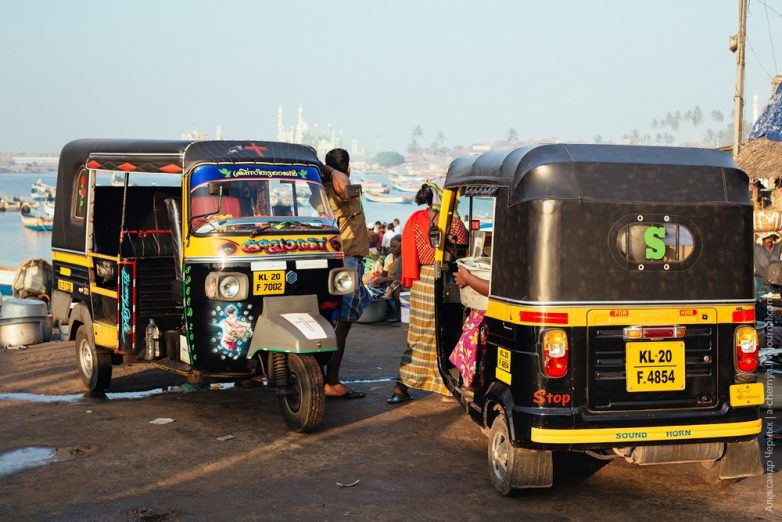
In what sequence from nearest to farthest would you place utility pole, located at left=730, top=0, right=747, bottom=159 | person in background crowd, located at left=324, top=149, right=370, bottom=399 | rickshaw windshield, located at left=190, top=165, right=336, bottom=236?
rickshaw windshield, located at left=190, top=165, right=336, bottom=236 → person in background crowd, located at left=324, top=149, right=370, bottom=399 → utility pole, located at left=730, top=0, right=747, bottom=159

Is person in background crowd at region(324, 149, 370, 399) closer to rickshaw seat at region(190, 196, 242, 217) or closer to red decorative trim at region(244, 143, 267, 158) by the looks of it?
red decorative trim at region(244, 143, 267, 158)

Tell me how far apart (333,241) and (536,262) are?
3056 millimetres

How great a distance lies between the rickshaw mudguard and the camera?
779 cm

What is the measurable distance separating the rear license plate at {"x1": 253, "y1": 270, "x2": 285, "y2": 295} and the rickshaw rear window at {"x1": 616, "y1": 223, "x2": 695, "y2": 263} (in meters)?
3.29

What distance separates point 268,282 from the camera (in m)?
8.16

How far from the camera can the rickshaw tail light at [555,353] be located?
19.0ft

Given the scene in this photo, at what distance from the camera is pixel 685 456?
20.0ft

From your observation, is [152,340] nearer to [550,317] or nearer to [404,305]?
[550,317]

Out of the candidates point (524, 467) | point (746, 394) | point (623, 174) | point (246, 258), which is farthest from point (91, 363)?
point (746, 394)

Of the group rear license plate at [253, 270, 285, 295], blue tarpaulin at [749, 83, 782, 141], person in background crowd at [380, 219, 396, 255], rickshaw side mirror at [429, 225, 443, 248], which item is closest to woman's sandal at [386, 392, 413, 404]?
rear license plate at [253, 270, 285, 295]

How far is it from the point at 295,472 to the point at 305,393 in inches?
40.8

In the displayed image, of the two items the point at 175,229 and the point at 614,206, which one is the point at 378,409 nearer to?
the point at 175,229

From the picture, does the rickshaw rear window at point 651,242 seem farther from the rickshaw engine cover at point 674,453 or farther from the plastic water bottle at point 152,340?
the plastic water bottle at point 152,340

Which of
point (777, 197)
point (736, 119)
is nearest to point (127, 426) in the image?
point (777, 197)
